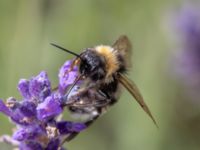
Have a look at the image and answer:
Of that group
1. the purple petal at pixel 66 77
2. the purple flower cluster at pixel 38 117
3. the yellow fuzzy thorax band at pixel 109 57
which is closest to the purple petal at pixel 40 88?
the purple flower cluster at pixel 38 117

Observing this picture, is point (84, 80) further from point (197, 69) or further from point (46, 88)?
point (197, 69)

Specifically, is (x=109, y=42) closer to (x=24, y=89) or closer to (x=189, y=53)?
(x=189, y=53)

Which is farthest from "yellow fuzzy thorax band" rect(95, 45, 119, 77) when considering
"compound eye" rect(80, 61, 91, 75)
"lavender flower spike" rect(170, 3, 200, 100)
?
"lavender flower spike" rect(170, 3, 200, 100)

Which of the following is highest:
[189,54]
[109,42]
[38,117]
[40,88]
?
[109,42]

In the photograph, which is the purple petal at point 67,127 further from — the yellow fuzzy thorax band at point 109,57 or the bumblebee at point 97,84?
the yellow fuzzy thorax band at point 109,57

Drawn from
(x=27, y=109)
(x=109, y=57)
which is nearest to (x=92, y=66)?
(x=109, y=57)
